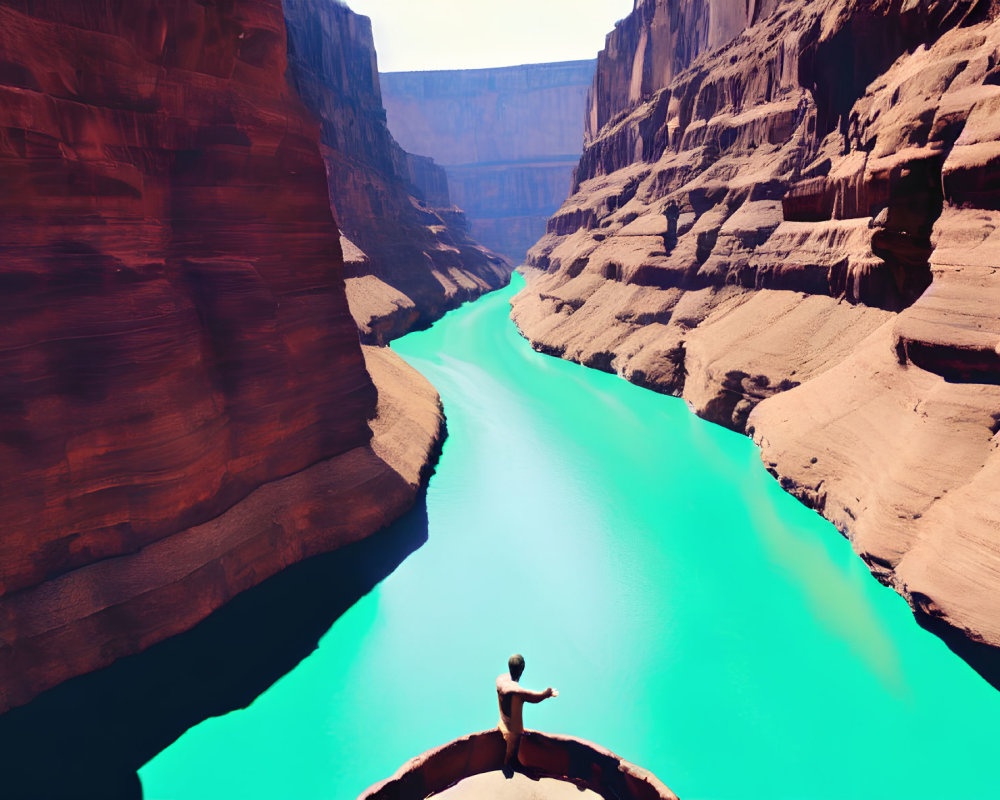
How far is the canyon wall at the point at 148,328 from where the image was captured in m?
9.74

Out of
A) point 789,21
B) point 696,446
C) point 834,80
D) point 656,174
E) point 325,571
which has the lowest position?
point 696,446

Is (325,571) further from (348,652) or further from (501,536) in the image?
(501,536)

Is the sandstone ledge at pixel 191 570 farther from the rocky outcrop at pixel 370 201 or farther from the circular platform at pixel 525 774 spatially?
the rocky outcrop at pixel 370 201

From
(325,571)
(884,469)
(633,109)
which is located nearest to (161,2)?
(325,571)

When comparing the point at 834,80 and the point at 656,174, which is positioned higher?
the point at 834,80

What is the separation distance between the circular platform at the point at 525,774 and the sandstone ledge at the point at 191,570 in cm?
693

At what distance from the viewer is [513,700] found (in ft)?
22.4

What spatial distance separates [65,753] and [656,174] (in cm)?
4613

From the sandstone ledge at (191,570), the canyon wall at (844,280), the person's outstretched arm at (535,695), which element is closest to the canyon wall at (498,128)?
the canyon wall at (844,280)

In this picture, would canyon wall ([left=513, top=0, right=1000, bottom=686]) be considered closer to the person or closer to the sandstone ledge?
the person

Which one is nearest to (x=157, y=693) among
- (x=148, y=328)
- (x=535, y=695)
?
(x=148, y=328)

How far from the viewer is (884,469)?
45.6 feet

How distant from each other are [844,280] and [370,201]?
48.7 meters

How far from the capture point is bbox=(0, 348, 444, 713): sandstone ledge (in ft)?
32.6
